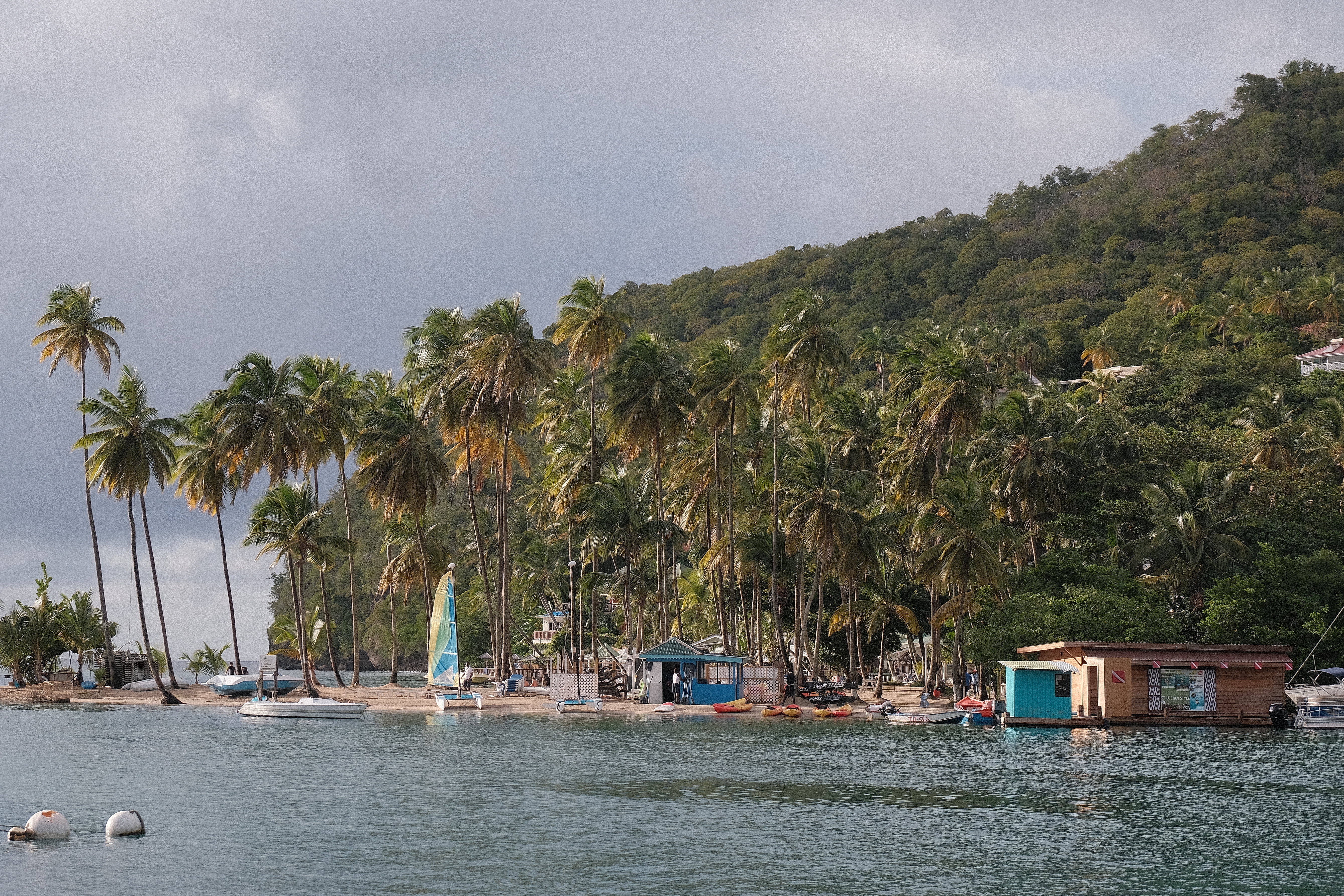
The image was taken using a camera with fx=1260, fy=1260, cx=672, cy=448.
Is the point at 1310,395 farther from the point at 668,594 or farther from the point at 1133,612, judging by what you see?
the point at 668,594

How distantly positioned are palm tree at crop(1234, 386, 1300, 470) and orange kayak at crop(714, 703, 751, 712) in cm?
3437

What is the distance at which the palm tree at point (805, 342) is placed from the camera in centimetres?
7050

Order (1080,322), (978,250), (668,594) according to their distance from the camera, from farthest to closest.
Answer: (978,250) → (1080,322) → (668,594)

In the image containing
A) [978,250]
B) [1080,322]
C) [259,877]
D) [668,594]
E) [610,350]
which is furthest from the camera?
[978,250]

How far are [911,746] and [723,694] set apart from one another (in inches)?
775

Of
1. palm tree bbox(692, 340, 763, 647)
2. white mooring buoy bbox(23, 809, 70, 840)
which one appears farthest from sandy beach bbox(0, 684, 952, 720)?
white mooring buoy bbox(23, 809, 70, 840)

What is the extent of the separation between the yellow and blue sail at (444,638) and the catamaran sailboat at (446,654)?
1 cm

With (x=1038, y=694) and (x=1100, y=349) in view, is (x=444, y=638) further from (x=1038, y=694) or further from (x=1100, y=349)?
Result: (x=1100, y=349)

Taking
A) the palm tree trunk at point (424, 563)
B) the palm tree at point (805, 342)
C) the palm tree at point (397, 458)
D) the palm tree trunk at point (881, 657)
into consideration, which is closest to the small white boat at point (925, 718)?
the palm tree trunk at point (881, 657)

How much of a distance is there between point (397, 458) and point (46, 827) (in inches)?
1989

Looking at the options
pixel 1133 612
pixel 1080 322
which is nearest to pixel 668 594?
pixel 1133 612

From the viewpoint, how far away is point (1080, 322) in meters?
130

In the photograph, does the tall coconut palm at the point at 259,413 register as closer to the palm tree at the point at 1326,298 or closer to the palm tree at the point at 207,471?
the palm tree at the point at 207,471

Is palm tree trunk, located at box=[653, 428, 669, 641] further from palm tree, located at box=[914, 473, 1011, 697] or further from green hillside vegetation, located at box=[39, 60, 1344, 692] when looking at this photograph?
palm tree, located at box=[914, 473, 1011, 697]
